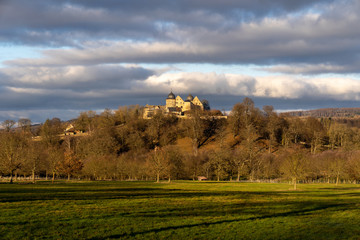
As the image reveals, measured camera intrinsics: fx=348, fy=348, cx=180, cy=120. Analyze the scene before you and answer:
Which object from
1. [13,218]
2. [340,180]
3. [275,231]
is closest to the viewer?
[275,231]

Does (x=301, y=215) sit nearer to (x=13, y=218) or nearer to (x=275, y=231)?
(x=275, y=231)

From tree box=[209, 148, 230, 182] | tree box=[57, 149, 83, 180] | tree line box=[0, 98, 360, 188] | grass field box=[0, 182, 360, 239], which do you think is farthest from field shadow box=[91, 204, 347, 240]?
tree box=[57, 149, 83, 180]

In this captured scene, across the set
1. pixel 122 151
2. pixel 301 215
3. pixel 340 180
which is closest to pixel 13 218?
pixel 301 215

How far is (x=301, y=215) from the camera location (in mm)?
37312

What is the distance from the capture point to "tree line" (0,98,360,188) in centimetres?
9788

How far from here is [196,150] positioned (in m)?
153

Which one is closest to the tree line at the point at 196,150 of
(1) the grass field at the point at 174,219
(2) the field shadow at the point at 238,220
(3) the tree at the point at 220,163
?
(3) the tree at the point at 220,163

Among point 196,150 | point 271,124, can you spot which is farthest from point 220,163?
point 271,124

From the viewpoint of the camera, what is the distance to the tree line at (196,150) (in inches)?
3853

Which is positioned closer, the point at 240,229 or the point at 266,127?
the point at 240,229

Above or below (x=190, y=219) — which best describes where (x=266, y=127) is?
above

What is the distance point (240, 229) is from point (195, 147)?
130 meters

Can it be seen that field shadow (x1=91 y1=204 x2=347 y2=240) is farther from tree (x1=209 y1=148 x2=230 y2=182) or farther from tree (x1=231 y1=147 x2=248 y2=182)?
tree (x1=231 y1=147 x2=248 y2=182)

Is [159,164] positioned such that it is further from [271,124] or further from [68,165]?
[271,124]
